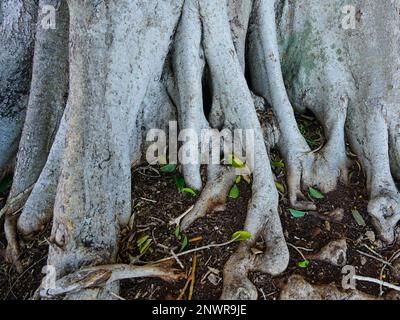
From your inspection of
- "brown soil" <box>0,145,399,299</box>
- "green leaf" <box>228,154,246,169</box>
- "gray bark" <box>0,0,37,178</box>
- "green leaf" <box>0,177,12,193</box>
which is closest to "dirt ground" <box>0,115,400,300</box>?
"brown soil" <box>0,145,399,299</box>

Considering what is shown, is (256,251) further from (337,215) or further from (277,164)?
(277,164)

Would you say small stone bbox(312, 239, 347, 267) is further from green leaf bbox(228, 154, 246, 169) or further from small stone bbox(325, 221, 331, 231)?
green leaf bbox(228, 154, 246, 169)

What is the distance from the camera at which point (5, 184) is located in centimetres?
343

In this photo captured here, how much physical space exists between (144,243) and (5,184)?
147cm

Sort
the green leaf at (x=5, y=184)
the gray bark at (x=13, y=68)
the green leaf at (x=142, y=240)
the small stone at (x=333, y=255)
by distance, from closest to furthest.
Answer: the small stone at (x=333, y=255) → the green leaf at (x=142, y=240) → the gray bark at (x=13, y=68) → the green leaf at (x=5, y=184)

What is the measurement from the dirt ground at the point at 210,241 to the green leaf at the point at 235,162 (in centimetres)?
11

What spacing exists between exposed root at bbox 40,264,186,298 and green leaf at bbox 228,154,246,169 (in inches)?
32.4

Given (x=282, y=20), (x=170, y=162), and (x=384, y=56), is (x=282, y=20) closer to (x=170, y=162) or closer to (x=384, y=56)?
(x=384, y=56)

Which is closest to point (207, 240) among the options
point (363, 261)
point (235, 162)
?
point (235, 162)

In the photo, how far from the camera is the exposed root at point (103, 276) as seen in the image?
2266 mm

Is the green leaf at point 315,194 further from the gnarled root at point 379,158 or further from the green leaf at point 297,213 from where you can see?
the gnarled root at point 379,158

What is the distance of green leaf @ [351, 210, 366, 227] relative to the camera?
2830mm

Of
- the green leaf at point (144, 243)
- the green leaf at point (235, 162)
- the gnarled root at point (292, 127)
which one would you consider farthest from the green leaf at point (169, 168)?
the gnarled root at point (292, 127)

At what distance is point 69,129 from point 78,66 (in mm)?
371
